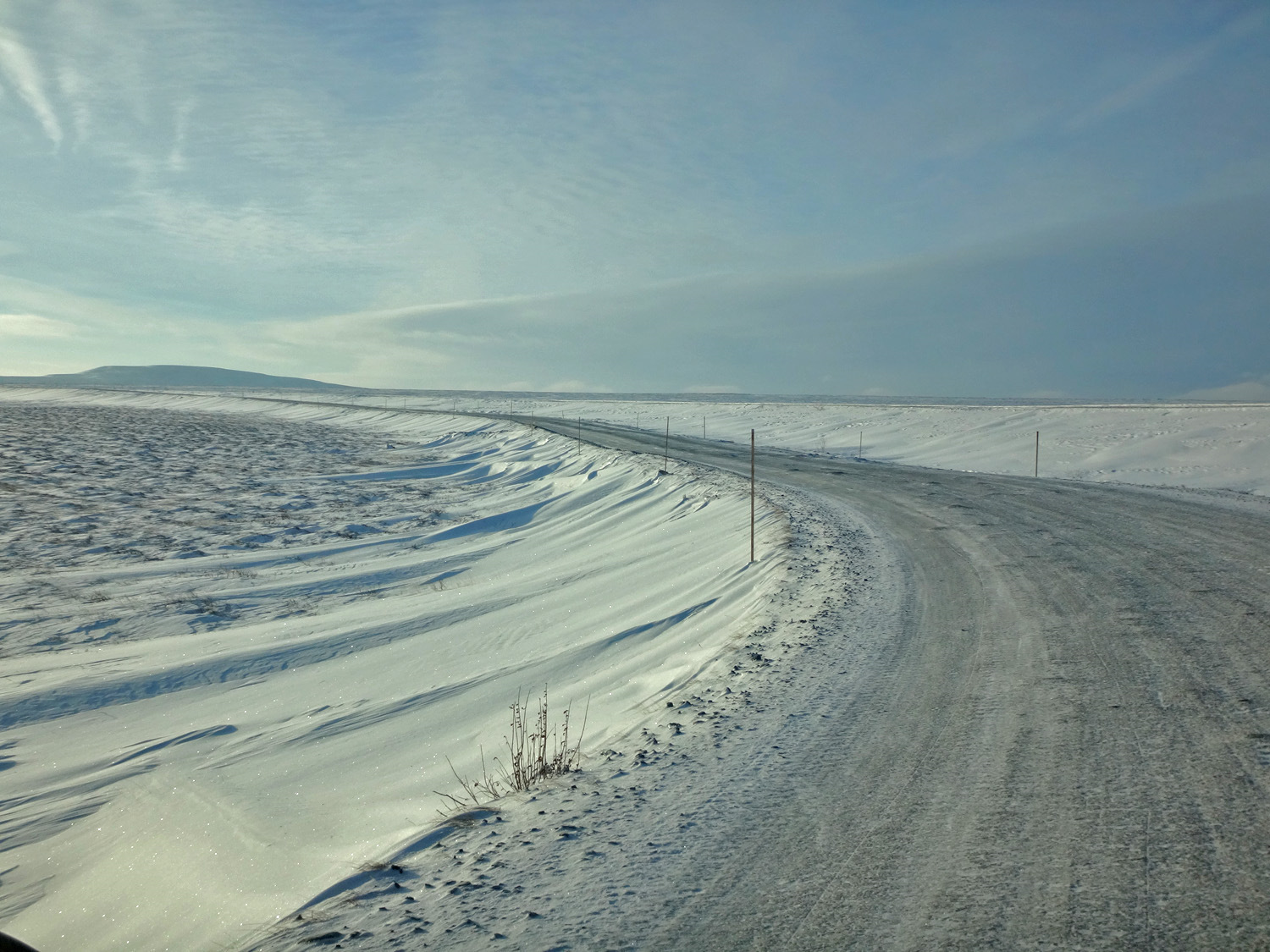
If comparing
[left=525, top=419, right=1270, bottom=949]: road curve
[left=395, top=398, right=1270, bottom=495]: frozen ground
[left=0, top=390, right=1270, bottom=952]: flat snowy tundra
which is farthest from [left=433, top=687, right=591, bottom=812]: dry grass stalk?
[left=395, top=398, right=1270, bottom=495]: frozen ground

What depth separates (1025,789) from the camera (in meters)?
3.98

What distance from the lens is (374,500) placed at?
18531mm

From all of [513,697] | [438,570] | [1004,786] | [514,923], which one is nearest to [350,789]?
[513,697]

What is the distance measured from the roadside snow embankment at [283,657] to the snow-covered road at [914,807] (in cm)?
81

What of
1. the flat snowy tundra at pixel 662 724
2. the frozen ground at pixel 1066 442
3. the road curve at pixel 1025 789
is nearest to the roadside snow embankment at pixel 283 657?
the flat snowy tundra at pixel 662 724

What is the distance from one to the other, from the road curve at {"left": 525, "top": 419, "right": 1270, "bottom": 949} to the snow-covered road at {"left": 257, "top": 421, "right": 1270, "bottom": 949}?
0.6 inches

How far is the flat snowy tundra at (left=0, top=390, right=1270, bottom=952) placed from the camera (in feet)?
10.6

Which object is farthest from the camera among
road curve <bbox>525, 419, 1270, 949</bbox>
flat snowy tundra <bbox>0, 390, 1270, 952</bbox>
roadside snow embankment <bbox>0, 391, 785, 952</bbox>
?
roadside snow embankment <bbox>0, 391, 785, 952</bbox>

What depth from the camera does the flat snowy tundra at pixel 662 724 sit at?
3240 mm

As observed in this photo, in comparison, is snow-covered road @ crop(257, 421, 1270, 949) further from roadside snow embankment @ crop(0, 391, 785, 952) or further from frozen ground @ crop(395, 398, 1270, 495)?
frozen ground @ crop(395, 398, 1270, 495)

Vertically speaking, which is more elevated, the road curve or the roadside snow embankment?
the road curve

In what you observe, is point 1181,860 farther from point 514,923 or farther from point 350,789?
point 350,789

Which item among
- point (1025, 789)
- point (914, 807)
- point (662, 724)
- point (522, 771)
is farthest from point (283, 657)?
point (1025, 789)

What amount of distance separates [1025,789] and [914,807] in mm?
640
